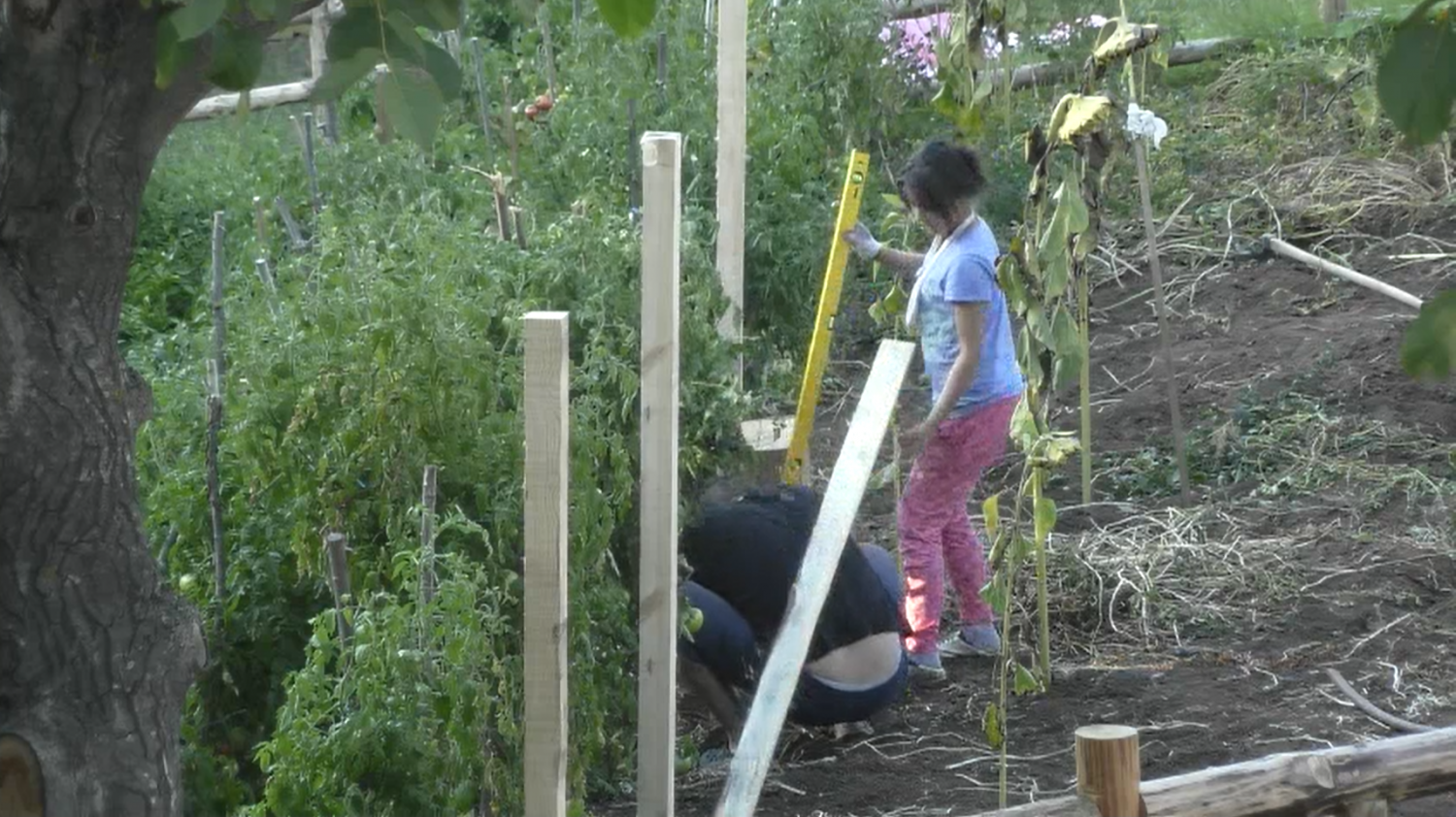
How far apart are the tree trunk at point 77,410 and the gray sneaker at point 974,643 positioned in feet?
11.6

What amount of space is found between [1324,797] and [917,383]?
15.3ft

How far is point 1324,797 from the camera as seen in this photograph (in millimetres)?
3766

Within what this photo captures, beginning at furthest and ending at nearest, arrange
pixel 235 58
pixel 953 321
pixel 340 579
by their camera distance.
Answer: pixel 953 321, pixel 340 579, pixel 235 58

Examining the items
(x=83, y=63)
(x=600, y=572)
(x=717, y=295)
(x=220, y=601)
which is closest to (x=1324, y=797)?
(x=600, y=572)

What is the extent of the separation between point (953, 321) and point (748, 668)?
4.09ft

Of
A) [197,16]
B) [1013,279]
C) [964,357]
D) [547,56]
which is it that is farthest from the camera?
[547,56]

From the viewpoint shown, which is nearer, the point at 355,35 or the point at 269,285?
the point at 355,35

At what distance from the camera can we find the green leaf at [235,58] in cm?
197

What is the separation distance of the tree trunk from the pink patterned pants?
3226 mm

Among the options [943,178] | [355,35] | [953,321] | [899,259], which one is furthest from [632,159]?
[355,35]

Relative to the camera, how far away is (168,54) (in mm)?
2021

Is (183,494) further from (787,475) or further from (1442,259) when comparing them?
(1442,259)

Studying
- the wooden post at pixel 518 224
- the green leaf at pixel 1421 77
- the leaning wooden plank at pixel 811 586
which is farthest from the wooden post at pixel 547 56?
the green leaf at pixel 1421 77

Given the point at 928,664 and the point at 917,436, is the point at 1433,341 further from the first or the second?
the point at 928,664
